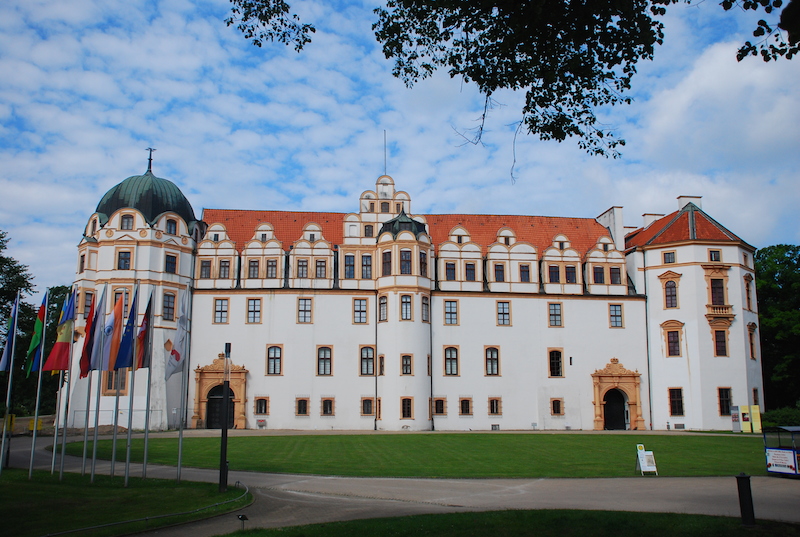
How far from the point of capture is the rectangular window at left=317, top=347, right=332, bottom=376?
1874 inches

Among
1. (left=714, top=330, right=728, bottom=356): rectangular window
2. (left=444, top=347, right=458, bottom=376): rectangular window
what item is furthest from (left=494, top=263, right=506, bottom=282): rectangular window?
(left=714, top=330, right=728, bottom=356): rectangular window

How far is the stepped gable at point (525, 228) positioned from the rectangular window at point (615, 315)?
5.25 m

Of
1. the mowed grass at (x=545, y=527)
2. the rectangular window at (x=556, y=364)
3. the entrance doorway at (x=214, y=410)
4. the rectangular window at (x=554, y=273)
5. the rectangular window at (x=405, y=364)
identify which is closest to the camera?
the mowed grass at (x=545, y=527)

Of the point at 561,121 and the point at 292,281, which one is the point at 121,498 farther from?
the point at 292,281

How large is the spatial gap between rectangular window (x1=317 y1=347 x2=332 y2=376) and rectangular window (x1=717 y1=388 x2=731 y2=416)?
84.8ft

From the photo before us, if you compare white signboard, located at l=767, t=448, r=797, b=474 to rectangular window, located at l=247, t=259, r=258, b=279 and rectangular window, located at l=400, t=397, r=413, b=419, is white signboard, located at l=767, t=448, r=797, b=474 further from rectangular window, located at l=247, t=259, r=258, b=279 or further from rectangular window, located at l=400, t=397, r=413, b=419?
rectangular window, located at l=247, t=259, r=258, b=279

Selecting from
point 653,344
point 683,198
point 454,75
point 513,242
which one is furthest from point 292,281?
point 454,75

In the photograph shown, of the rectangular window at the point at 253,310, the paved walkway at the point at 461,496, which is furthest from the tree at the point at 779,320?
the rectangular window at the point at 253,310

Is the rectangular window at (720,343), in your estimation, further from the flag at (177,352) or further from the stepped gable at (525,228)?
the flag at (177,352)

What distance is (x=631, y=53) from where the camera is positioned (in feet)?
46.0

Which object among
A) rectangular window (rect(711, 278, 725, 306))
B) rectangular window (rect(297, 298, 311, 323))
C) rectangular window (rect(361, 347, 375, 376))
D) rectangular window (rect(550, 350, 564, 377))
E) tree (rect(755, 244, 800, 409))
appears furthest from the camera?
tree (rect(755, 244, 800, 409))

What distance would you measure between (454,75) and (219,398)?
117 feet

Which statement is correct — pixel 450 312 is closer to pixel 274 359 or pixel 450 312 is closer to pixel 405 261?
pixel 405 261

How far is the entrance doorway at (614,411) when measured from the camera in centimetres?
4928
